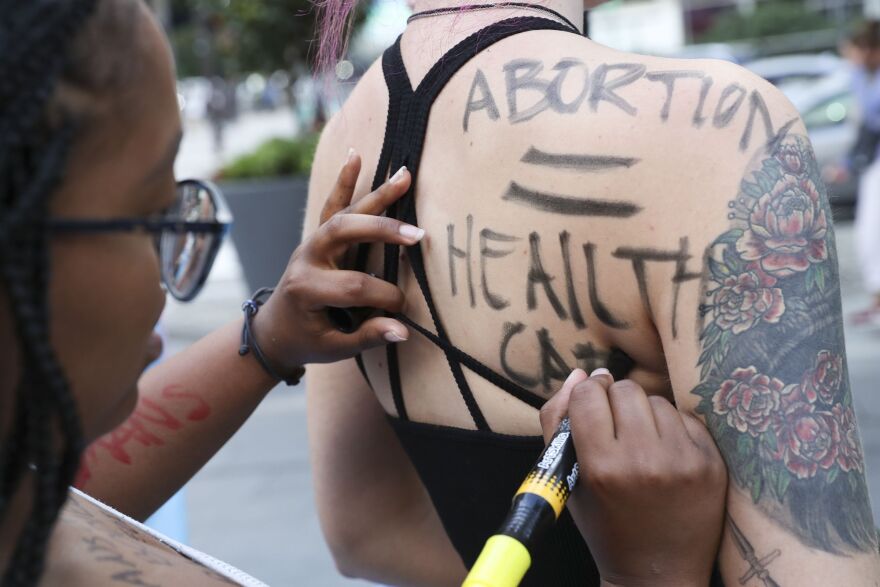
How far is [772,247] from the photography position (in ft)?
4.25

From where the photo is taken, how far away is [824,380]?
127 centimetres

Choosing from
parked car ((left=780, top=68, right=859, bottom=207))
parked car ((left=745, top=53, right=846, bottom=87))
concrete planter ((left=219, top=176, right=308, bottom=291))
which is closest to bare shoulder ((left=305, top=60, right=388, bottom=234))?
concrete planter ((left=219, top=176, right=308, bottom=291))

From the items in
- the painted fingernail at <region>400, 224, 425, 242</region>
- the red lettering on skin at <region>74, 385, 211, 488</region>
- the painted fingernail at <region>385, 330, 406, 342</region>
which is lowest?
the red lettering on skin at <region>74, 385, 211, 488</region>

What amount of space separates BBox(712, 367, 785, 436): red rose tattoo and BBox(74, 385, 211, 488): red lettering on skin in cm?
94

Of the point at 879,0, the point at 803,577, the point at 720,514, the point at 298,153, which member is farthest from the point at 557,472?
the point at 879,0

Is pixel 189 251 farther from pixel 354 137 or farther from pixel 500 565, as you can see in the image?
pixel 500 565

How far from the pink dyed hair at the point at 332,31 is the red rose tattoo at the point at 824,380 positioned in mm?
965

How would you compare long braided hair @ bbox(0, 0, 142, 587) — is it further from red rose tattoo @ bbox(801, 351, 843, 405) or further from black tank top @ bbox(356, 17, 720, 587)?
red rose tattoo @ bbox(801, 351, 843, 405)

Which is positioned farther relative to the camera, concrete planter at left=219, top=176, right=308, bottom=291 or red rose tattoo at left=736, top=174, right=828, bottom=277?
concrete planter at left=219, top=176, right=308, bottom=291

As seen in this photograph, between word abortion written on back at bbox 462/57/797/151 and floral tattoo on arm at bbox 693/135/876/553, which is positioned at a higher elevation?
word abortion written on back at bbox 462/57/797/151

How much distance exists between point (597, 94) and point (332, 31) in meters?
0.61

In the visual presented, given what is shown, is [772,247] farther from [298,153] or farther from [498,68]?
[298,153]

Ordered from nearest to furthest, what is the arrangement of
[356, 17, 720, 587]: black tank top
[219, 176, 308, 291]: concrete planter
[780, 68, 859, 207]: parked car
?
1. [356, 17, 720, 587]: black tank top
2. [219, 176, 308, 291]: concrete planter
3. [780, 68, 859, 207]: parked car

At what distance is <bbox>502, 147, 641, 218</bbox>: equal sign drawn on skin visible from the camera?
1369 millimetres
